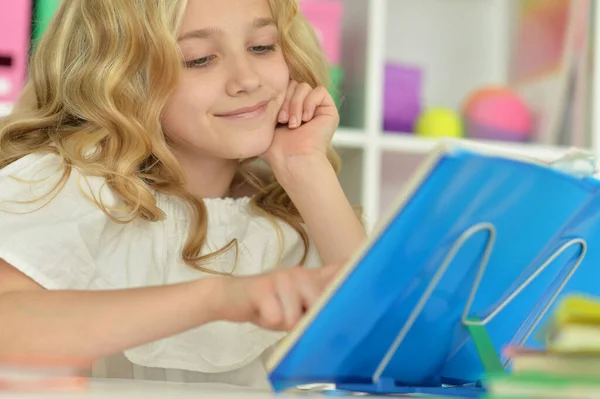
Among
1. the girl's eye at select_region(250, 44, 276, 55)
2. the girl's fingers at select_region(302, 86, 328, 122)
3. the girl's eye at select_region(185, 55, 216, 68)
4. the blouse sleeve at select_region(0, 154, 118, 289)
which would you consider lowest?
the blouse sleeve at select_region(0, 154, 118, 289)

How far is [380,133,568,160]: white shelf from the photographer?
6.70 feet

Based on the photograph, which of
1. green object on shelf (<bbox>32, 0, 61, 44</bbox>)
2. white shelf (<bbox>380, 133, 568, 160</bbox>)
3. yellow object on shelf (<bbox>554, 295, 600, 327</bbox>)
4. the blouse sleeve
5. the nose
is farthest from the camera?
white shelf (<bbox>380, 133, 568, 160</bbox>)

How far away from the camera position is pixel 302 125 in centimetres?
124

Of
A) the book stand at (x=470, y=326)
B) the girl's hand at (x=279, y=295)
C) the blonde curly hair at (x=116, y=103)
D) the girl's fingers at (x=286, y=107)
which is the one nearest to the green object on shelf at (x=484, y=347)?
the book stand at (x=470, y=326)

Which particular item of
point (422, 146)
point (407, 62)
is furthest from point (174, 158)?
point (407, 62)

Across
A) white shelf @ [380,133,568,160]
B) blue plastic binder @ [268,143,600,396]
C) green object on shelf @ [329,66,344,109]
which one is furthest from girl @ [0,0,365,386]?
white shelf @ [380,133,568,160]

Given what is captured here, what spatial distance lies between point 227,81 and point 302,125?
0.14 metres

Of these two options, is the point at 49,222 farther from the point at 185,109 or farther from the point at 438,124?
the point at 438,124

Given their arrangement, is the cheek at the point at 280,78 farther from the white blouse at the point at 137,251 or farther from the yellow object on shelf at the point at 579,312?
the yellow object on shelf at the point at 579,312

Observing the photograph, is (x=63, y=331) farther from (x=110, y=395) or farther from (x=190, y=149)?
(x=190, y=149)

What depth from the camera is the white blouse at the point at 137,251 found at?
94 centimetres

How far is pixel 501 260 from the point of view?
639 millimetres

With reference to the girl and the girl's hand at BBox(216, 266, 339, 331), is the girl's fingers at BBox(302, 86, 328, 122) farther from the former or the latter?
the girl's hand at BBox(216, 266, 339, 331)

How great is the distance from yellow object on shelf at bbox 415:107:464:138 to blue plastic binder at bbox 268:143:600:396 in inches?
53.1
